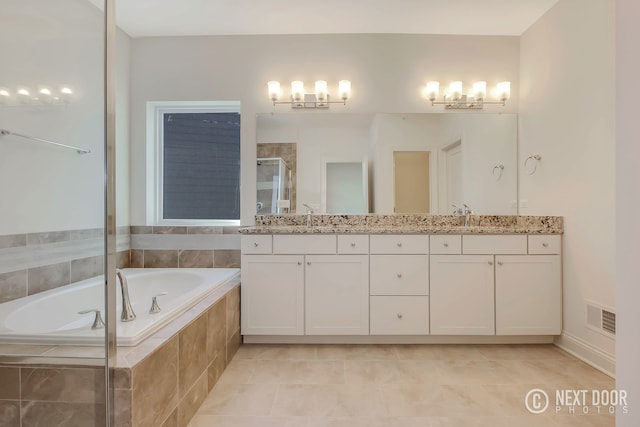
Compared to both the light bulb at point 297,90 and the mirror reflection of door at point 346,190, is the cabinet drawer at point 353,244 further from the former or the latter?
the light bulb at point 297,90

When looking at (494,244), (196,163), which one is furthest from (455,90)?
(196,163)

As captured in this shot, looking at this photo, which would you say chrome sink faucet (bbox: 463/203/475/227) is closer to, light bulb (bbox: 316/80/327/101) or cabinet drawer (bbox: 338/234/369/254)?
cabinet drawer (bbox: 338/234/369/254)

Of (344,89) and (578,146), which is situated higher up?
(344,89)

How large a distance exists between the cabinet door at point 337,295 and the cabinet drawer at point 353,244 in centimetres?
4

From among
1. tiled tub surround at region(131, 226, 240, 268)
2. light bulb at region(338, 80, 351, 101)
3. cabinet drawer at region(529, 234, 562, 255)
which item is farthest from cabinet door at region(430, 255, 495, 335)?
tiled tub surround at region(131, 226, 240, 268)

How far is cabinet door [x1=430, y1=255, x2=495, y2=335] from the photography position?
2252 millimetres

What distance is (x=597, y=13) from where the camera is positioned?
6.40 ft

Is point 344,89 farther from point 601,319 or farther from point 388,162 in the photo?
point 601,319

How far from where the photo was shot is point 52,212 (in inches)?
70.3

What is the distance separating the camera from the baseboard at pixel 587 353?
74.4 inches

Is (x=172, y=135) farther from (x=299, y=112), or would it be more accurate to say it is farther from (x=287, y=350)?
(x=287, y=350)

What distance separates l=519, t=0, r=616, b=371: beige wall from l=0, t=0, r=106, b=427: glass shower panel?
8.98ft

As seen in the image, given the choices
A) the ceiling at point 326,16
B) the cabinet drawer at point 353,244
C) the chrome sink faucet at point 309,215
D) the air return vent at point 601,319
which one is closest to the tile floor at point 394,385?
the air return vent at point 601,319

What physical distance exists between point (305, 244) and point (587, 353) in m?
2.05
